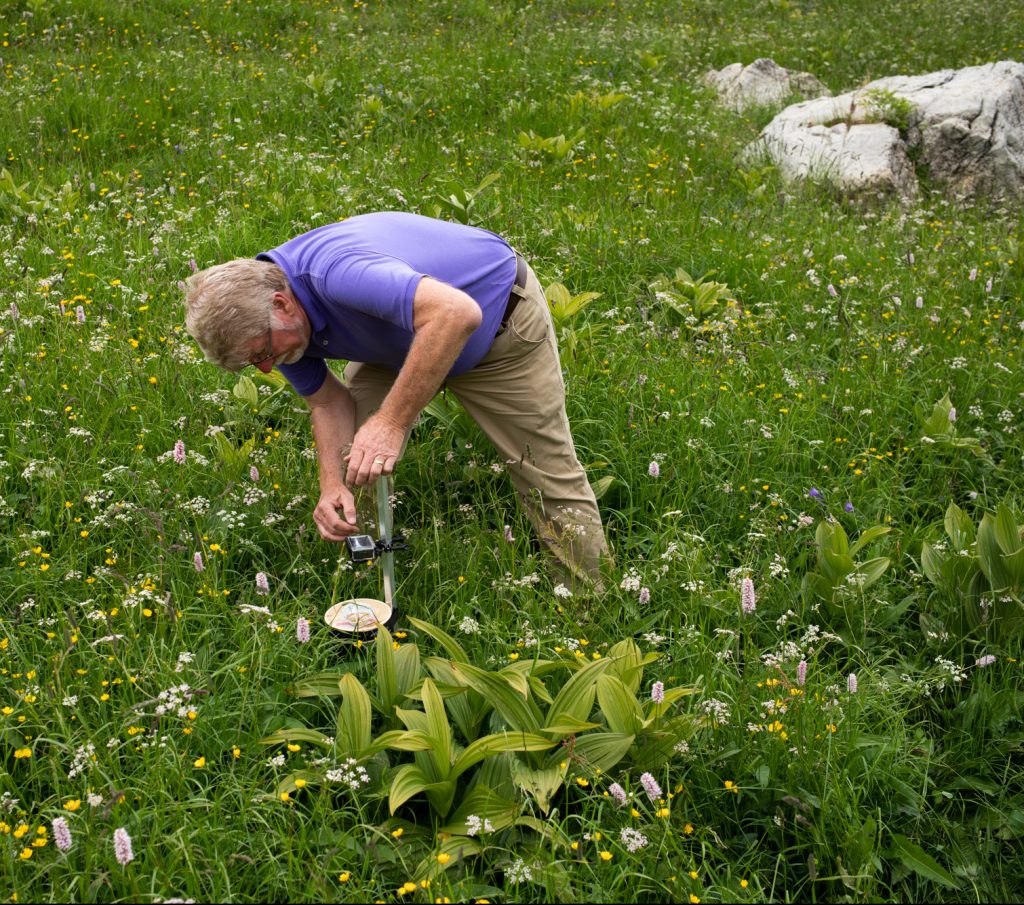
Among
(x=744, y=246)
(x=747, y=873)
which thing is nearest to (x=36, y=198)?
(x=744, y=246)

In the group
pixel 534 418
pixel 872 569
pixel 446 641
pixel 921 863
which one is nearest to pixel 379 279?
pixel 534 418

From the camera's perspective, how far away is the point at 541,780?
2.81m

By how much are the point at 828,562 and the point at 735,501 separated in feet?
2.54

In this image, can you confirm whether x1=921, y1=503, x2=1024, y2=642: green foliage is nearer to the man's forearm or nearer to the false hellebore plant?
the false hellebore plant

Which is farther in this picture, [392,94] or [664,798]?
[392,94]

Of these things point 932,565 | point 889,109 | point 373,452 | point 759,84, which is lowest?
point 932,565

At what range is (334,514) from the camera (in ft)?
11.4

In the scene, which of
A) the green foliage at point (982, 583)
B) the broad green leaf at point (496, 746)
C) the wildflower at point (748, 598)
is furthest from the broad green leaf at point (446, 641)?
the green foliage at point (982, 583)

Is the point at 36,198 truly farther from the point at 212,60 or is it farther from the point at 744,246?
the point at 744,246

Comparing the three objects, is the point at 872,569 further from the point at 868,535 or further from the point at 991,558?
the point at 991,558

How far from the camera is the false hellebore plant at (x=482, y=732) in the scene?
9.07 feet

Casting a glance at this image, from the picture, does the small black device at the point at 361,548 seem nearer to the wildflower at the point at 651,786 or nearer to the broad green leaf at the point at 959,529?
the wildflower at the point at 651,786

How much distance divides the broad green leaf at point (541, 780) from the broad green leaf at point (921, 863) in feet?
3.34

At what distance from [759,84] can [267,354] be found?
9114 mm
